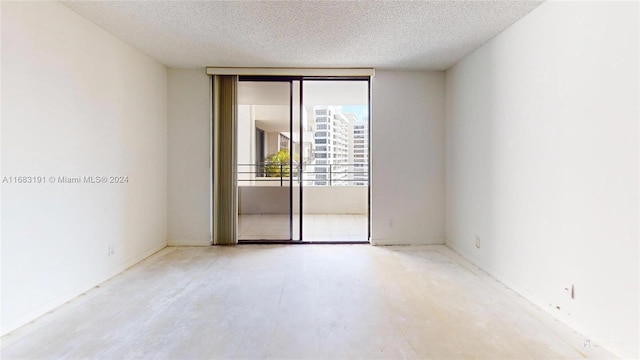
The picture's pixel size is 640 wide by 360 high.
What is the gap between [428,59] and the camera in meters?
3.89

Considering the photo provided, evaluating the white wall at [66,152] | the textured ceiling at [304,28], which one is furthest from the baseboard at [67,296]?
the textured ceiling at [304,28]

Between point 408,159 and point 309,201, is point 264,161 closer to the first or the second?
point 309,201

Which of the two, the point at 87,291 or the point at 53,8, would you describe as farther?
the point at 87,291

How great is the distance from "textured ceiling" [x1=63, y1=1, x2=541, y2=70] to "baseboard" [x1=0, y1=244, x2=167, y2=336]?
7.73ft

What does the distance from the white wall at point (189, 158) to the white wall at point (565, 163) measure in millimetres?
3437

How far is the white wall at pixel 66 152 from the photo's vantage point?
2156 millimetres

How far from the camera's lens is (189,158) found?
14.3ft

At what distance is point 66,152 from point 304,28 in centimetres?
230

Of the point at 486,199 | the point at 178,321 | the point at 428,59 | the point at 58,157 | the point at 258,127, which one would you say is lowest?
the point at 178,321

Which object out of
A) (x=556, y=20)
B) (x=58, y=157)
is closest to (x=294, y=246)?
(x=58, y=157)

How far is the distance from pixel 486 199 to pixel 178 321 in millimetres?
3098

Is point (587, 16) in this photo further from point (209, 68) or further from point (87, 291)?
point (87, 291)

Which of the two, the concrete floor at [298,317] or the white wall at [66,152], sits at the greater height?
the white wall at [66,152]

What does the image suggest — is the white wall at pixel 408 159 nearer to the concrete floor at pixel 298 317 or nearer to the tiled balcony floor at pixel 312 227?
the tiled balcony floor at pixel 312 227
